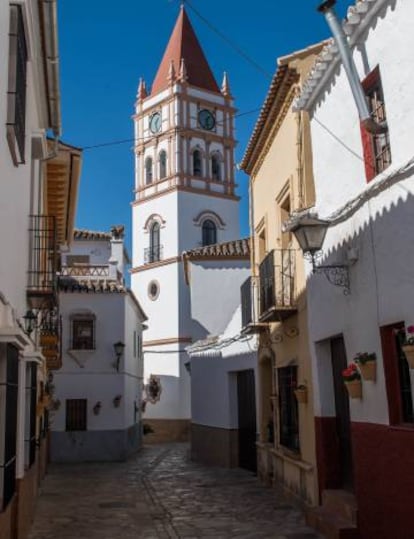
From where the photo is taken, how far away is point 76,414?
23.6 meters

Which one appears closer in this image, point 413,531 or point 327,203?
point 413,531

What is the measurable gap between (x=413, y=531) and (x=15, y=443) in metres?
4.54

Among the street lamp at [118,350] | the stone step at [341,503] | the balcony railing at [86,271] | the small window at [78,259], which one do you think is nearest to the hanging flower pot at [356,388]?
the stone step at [341,503]

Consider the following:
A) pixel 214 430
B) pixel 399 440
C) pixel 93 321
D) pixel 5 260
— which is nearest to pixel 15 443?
pixel 5 260

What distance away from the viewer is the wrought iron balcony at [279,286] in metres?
11.9

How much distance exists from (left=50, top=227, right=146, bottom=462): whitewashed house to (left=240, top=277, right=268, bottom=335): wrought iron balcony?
9.09 metres

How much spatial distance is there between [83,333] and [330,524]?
1671 centimetres

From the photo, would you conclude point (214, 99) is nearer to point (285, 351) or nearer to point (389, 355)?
point (285, 351)

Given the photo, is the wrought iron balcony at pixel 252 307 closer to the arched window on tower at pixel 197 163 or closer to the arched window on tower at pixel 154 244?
the arched window on tower at pixel 154 244

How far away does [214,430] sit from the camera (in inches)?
789

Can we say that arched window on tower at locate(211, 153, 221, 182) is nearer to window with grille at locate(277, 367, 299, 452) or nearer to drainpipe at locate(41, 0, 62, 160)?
window with grille at locate(277, 367, 299, 452)

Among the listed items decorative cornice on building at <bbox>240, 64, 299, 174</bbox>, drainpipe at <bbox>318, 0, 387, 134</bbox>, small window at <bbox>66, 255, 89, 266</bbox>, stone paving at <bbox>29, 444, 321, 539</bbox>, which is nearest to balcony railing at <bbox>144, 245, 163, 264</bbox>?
small window at <bbox>66, 255, 89, 266</bbox>

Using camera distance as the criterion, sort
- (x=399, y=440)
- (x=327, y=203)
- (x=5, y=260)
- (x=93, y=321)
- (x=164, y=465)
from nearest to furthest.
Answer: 1. (x=5, y=260)
2. (x=399, y=440)
3. (x=327, y=203)
4. (x=164, y=465)
5. (x=93, y=321)

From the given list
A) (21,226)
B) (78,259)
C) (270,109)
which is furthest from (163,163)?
(21,226)
